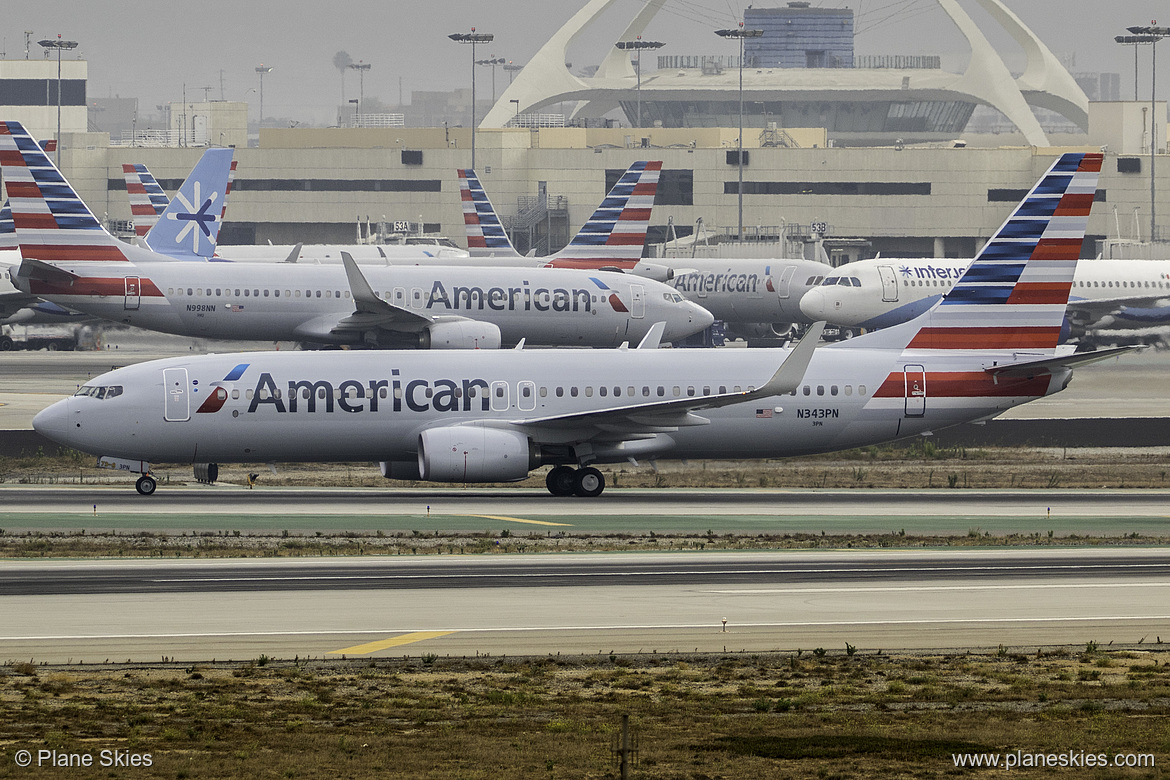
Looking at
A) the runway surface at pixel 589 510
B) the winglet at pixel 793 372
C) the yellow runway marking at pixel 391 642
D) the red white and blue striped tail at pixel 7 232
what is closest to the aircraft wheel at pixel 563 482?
the runway surface at pixel 589 510

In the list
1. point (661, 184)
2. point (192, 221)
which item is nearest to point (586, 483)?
point (192, 221)

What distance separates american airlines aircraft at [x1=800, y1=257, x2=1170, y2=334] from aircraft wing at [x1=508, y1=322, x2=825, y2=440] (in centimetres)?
4183

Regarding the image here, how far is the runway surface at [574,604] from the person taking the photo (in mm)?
24281

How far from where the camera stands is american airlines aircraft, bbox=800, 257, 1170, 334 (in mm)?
83875

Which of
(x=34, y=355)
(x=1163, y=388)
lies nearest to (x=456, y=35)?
(x=34, y=355)

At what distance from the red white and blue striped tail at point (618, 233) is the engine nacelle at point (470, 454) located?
139 ft

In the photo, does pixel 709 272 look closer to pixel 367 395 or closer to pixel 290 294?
pixel 290 294

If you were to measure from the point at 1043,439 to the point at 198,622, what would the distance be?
37.7m

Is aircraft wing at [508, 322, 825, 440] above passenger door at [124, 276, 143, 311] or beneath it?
beneath

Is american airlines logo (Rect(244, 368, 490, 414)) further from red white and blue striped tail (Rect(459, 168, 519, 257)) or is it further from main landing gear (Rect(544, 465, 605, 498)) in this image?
red white and blue striped tail (Rect(459, 168, 519, 257))

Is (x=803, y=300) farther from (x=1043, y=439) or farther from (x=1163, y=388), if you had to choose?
(x=1043, y=439)

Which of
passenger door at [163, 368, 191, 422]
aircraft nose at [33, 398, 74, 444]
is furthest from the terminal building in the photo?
aircraft nose at [33, 398, 74, 444]

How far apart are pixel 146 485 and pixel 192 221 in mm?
46449

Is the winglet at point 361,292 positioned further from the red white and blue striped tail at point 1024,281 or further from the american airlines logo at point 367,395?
the red white and blue striped tail at point 1024,281
